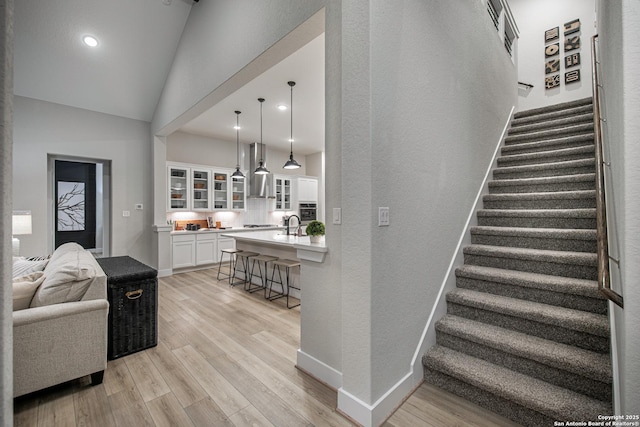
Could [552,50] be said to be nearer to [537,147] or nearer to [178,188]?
[537,147]

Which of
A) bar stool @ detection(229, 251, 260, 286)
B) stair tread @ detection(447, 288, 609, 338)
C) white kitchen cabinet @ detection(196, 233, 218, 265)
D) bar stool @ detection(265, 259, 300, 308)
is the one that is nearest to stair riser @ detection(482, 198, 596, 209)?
stair tread @ detection(447, 288, 609, 338)

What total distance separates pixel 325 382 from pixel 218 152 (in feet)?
20.1

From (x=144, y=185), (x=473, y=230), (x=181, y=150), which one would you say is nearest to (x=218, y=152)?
(x=181, y=150)

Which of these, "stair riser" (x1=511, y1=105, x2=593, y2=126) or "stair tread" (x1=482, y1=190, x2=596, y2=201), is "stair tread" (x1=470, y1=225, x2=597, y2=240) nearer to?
"stair tread" (x1=482, y1=190, x2=596, y2=201)

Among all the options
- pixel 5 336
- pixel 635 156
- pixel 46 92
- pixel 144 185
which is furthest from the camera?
pixel 144 185

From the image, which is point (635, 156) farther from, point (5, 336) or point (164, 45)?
point (164, 45)

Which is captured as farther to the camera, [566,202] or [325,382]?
[566,202]

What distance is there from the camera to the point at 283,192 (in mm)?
7801

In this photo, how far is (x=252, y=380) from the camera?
212 centimetres

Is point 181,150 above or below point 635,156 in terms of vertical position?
above

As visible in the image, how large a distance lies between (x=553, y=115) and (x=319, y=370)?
4.76m

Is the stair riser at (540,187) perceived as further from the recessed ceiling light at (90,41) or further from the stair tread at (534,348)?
the recessed ceiling light at (90,41)

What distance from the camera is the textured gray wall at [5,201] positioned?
2.14 feet

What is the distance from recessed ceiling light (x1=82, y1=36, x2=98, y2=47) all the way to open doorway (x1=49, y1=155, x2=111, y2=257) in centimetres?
199
